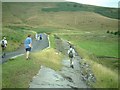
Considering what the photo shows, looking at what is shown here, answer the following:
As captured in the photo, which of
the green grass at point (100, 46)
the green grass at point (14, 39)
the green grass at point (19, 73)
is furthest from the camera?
the green grass at point (100, 46)

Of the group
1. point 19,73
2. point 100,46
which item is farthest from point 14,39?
point 19,73

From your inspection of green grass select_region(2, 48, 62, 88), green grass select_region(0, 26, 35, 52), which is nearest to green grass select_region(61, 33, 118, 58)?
green grass select_region(0, 26, 35, 52)

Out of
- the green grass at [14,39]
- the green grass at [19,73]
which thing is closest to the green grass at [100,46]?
the green grass at [14,39]

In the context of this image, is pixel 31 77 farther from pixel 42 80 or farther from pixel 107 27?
pixel 107 27

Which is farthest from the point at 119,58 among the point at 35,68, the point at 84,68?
the point at 35,68

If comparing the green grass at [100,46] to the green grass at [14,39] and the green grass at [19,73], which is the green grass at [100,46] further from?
the green grass at [19,73]

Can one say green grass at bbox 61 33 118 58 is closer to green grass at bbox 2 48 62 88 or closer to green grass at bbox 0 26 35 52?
green grass at bbox 0 26 35 52

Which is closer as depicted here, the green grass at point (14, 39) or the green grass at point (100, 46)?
the green grass at point (14, 39)

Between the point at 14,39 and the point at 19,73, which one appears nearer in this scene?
the point at 19,73

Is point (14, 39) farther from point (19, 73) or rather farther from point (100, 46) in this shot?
point (19, 73)

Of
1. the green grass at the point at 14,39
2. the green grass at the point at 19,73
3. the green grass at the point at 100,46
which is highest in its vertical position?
the green grass at the point at 19,73

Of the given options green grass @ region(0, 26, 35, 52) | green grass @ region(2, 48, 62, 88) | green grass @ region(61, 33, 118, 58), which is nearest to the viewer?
green grass @ region(2, 48, 62, 88)

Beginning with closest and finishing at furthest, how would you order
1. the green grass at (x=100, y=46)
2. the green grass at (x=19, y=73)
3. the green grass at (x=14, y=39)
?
1. the green grass at (x=19, y=73)
2. the green grass at (x=14, y=39)
3. the green grass at (x=100, y=46)

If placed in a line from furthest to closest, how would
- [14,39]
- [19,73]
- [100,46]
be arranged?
[100,46]
[14,39]
[19,73]
